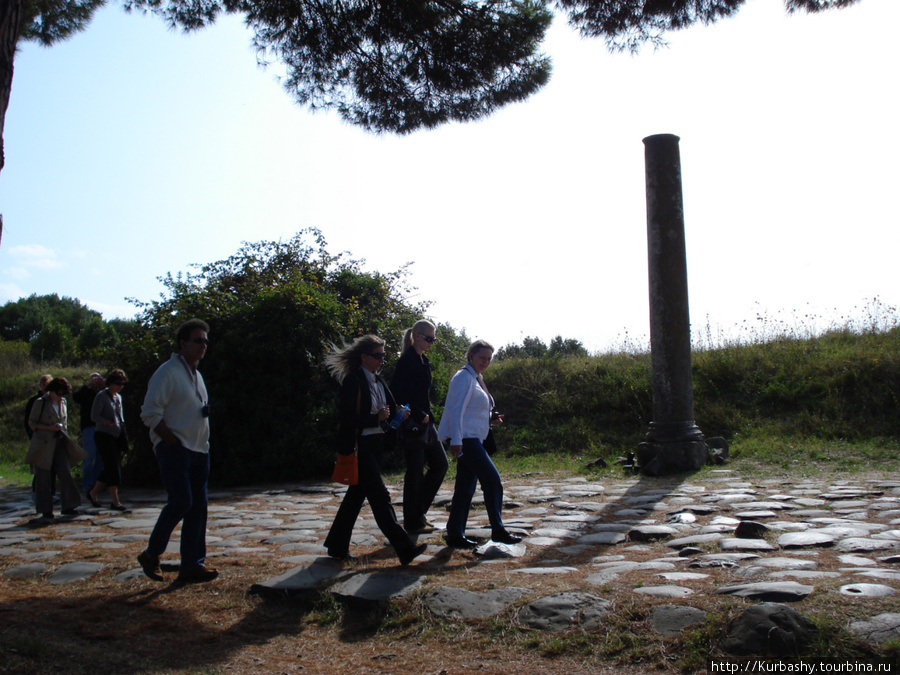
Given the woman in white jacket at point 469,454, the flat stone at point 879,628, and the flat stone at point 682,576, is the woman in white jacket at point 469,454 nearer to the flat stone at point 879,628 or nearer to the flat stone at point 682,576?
the flat stone at point 682,576

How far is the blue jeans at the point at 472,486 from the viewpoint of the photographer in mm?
5688

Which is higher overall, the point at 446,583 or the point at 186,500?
the point at 186,500

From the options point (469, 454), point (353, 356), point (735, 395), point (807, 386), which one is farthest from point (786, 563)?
point (735, 395)

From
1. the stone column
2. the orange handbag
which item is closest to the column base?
the stone column

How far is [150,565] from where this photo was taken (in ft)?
16.1

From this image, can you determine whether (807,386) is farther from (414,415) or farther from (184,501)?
(184,501)

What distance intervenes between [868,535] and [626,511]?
2.42 meters

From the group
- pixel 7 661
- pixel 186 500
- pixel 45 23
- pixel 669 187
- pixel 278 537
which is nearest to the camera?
pixel 7 661

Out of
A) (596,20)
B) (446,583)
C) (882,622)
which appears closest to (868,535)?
(882,622)

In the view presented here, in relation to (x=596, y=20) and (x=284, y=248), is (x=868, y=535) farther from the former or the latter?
(x=284, y=248)

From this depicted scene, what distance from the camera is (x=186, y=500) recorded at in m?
4.93

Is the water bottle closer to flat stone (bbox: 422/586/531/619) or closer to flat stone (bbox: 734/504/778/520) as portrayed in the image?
flat stone (bbox: 422/586/531/619)

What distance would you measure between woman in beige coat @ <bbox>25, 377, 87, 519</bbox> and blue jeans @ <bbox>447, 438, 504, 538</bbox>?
5.22 meters

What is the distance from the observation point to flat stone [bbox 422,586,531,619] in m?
4.00
